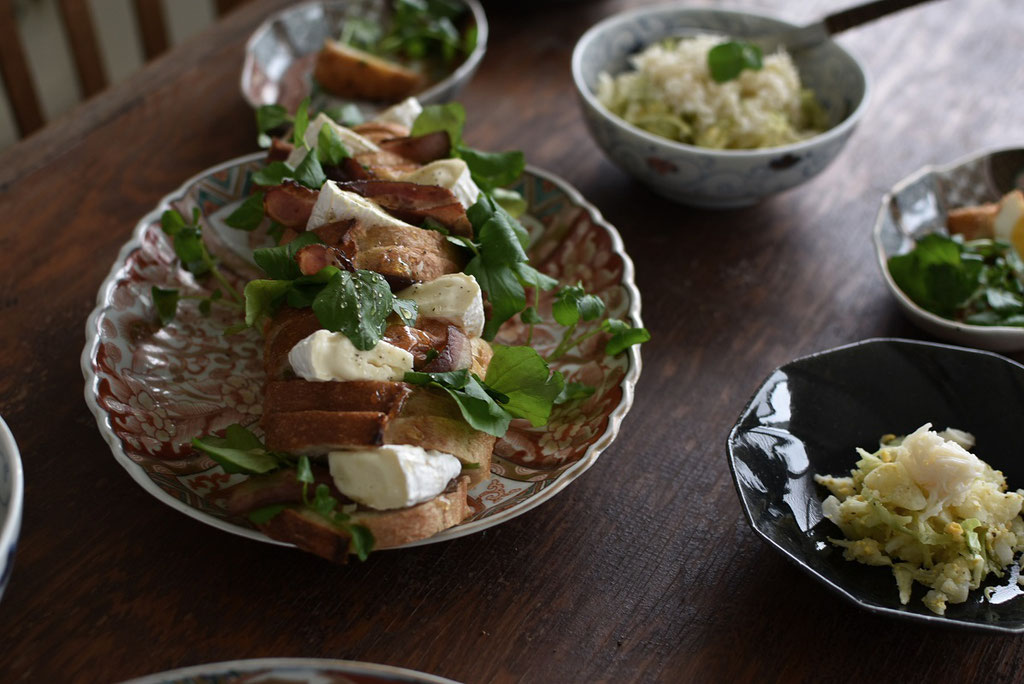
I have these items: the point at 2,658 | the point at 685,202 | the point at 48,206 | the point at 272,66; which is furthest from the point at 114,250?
the point at 685,202

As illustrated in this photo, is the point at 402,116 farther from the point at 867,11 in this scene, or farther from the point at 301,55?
the point at 867,11

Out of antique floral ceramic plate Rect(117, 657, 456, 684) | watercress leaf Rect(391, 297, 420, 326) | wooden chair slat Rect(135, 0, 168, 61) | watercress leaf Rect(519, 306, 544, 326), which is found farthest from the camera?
wooden chair slat Rect(135, 0, 168, 61)

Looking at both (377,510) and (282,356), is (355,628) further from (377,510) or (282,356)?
(282,356)

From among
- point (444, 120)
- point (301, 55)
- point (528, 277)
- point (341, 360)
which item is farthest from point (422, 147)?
point (301, 55)

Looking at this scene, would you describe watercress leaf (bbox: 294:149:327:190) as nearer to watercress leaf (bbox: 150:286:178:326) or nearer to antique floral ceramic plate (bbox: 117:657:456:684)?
watercress leaf (bbox: 150:286:178:326)

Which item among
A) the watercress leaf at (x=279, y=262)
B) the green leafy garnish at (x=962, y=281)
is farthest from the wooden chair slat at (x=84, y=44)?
the green leafy garnish at (x=962, y=281)

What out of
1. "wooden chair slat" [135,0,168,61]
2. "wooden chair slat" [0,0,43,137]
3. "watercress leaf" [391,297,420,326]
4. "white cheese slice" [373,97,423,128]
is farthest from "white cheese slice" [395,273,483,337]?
"wooden chair slat" [135,0,168,61]
